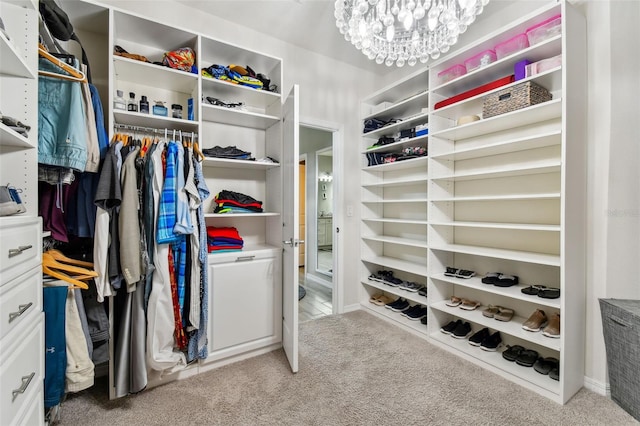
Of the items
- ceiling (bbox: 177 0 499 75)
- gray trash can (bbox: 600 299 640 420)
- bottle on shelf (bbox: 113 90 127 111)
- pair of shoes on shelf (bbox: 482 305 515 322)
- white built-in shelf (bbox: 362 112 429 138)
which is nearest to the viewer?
gray trash can (bbox: 600 299 640 420)

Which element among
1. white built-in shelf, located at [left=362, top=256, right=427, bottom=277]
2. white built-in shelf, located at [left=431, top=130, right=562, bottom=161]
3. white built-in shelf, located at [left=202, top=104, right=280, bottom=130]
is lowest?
Result: white built-in shelf, located at [left=362, top=256, right=427, bottom=277]

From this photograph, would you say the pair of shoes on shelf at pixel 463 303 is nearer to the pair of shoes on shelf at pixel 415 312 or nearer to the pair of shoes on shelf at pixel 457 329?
the pair of shoes on shelf at pixel 457 329

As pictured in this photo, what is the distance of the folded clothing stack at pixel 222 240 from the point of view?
214 cm

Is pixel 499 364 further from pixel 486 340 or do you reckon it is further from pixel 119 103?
pixel 119 103

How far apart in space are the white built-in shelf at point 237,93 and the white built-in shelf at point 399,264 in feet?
6.49

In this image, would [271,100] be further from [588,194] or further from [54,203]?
[588,194]

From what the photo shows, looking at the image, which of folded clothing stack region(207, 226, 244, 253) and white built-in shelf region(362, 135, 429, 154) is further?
white built-in shelf region(362, 135, 429, 154)

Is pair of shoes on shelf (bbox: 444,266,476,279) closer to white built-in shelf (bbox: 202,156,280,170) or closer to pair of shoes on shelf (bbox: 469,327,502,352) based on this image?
pair of shoes on shelf (bbox: 469,327,502,352)

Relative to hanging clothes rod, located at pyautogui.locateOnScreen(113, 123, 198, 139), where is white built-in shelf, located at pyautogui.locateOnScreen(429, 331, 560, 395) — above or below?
below

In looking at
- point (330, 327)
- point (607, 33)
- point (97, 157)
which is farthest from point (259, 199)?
point (607, 33)

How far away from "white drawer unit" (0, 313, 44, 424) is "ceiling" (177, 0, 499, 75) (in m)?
2.52

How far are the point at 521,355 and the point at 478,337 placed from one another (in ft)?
1.00

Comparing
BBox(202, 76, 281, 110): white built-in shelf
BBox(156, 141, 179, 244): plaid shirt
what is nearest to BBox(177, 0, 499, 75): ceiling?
BBox(202, 76, 281, 110): white built-in shelf

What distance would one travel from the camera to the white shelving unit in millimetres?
1765
